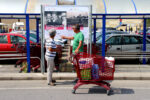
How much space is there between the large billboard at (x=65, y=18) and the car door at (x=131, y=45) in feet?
11.6

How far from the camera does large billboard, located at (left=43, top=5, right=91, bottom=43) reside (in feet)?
26.9

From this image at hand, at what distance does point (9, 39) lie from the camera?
11.2 meters

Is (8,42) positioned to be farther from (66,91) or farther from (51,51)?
(66,91)

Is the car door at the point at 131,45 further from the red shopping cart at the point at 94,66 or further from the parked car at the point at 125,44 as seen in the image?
the red shopping cart at the point at 94,66

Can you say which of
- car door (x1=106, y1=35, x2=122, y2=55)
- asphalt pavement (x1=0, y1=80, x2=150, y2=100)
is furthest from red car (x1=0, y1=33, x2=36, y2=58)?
car door (x1=106, y1=35, x2=122, y2=55)

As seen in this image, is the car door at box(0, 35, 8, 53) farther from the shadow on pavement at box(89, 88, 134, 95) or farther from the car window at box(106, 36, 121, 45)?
the shadow on pavement at box(89, 88, 134, 95)

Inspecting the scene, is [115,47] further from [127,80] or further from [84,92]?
[84,92]

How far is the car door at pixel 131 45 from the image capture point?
37.2 ft

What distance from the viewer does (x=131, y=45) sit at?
11414 mm

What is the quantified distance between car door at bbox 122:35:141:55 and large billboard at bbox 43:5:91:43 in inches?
139

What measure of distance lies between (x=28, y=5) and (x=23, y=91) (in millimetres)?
3844

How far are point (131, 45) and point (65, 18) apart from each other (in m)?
4.36

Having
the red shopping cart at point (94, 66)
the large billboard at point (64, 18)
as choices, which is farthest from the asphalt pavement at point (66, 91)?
the large billboard at point (64, 18)

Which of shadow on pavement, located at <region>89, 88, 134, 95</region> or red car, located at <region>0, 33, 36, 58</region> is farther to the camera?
red car, located at <region>0, 33, 36, 58</region>
